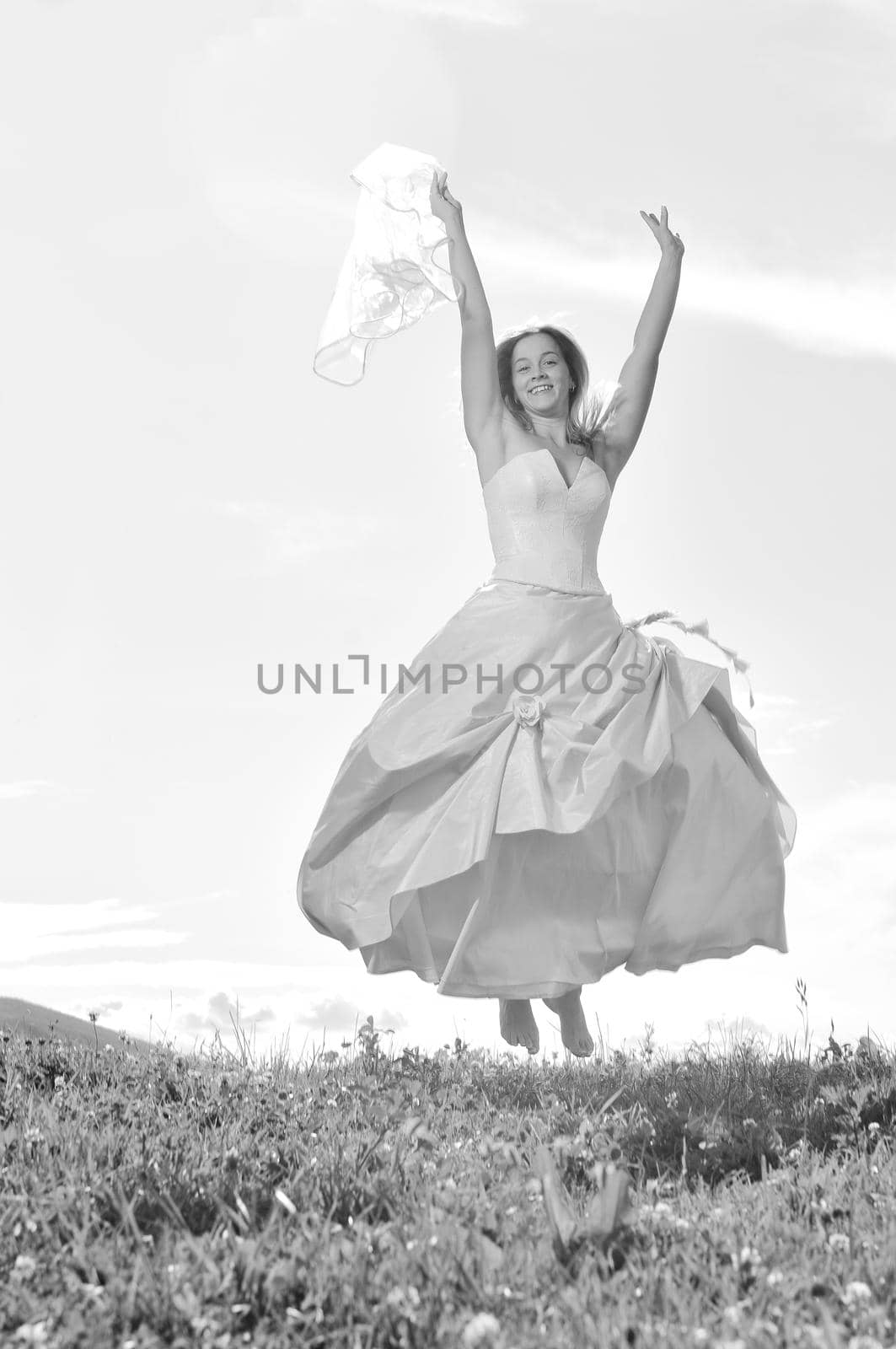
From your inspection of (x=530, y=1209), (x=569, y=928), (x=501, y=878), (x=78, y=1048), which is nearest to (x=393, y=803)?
(x=501, y=878)

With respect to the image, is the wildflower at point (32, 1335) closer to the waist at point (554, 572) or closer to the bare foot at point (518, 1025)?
the bare foot at point (518, 1025)

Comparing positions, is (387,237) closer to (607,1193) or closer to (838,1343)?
(607,1193)

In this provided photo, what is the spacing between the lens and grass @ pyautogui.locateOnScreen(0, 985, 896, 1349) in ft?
8.29

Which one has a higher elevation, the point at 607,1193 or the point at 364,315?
the point at 364,315

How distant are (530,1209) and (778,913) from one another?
9.97 feet

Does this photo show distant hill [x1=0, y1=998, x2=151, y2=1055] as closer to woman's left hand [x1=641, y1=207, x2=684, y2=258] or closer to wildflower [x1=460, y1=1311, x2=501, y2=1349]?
wildflower [x1=460, y1=1311, x2=501, y2=1349]

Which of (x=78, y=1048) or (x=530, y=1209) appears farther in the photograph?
(x=78, y=1048)

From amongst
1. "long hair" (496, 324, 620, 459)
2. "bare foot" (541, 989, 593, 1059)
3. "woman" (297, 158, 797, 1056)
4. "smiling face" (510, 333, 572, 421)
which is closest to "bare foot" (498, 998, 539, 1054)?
"woman" (297, 158, 797, 1056)

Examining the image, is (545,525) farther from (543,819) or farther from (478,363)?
(543,819)

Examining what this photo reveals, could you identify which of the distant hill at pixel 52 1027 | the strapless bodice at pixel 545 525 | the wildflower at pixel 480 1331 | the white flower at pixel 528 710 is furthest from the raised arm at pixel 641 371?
the wildflower at pixel 480 1331

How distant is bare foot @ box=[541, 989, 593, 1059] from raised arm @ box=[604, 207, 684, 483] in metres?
2.67

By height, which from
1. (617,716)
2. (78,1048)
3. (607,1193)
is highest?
(617,716)

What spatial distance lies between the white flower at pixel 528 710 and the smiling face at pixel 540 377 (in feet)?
5.83

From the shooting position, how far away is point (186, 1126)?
4059 mm
